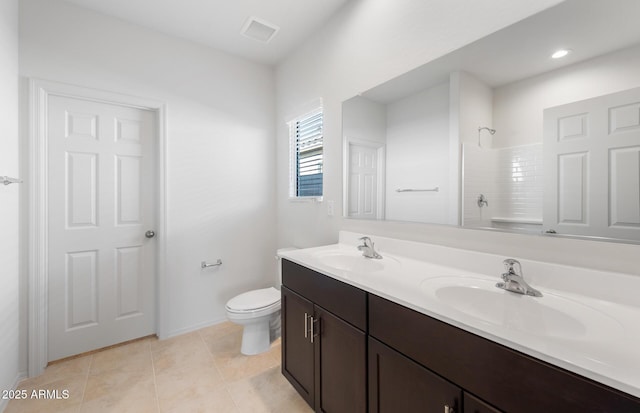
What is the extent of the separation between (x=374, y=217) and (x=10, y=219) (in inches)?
88.2

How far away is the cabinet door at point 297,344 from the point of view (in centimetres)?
140

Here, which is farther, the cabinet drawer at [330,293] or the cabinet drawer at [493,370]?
the cabinet drawer at [330,293]

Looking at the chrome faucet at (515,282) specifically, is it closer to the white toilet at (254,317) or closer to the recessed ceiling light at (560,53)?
the recessed ceiling light at (560,53)

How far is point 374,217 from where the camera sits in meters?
1.76

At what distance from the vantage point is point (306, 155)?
2428 mm

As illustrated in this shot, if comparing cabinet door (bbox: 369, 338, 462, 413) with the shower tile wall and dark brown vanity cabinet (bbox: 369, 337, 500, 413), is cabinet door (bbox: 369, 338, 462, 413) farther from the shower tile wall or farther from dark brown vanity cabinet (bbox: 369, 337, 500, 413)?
the shower tile wall

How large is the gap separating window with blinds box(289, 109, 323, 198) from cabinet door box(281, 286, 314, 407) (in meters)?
0.99

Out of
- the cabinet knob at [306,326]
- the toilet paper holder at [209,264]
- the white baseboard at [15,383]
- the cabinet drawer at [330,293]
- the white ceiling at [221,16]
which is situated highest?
the white ceiling at [221,16]

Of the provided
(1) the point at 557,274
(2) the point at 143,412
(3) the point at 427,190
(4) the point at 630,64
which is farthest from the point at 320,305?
(4) the point at 630,64

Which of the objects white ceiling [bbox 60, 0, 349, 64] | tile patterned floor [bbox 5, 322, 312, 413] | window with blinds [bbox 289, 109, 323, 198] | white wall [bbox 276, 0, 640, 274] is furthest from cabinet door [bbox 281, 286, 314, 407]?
white ceiling [bbox 60, 0, 349, 64]

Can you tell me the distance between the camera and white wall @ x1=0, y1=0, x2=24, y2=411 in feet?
4.89

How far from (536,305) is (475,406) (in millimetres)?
412

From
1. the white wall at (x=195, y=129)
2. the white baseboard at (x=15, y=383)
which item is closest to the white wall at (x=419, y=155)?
the white wall at (x=195, y=129)

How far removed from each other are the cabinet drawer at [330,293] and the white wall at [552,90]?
91 cm
